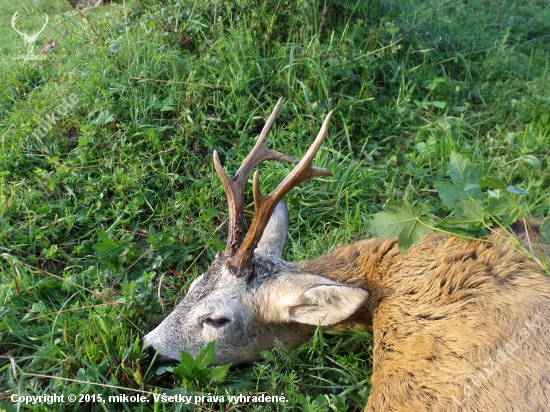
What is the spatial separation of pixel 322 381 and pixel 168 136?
268cm

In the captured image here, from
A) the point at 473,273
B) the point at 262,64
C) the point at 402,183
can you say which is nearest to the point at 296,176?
the point at 473,273

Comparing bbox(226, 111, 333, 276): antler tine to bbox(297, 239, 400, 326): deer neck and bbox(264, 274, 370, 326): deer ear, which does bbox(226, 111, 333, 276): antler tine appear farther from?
bbox(297, 239, 400, 326): deer neck

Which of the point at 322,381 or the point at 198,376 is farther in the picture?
the point at 322,381

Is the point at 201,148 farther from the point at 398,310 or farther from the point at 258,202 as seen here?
the point at 398,310

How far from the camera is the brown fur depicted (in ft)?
7.85

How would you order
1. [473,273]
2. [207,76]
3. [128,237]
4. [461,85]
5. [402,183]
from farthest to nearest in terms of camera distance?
[461,85] < [207,76] < [402,183] < [128,237] < [473,273]

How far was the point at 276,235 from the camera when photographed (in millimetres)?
3650

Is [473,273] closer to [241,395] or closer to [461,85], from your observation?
[241,395]

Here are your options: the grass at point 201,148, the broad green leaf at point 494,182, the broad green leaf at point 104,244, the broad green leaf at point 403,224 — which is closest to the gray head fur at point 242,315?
the grass at point 201,148

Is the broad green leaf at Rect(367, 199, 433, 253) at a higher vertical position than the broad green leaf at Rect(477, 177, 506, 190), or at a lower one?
lower

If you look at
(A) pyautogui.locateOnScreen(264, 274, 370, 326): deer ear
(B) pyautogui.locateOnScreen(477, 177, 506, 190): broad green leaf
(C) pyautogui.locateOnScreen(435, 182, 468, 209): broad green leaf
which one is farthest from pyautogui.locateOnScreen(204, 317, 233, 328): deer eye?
(B) pyautogui.locateOnScreen(477, 177, 506, 190): broad green leaf

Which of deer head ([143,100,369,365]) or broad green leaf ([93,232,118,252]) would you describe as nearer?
deer head ([143,100,369,365])

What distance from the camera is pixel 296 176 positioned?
9.99 ft

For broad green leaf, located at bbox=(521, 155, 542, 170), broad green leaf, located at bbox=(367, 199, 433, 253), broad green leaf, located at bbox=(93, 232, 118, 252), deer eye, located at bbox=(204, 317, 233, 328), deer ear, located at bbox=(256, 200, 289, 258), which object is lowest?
broad green leaf, located at bbox=(521, 155, 542, 170)
